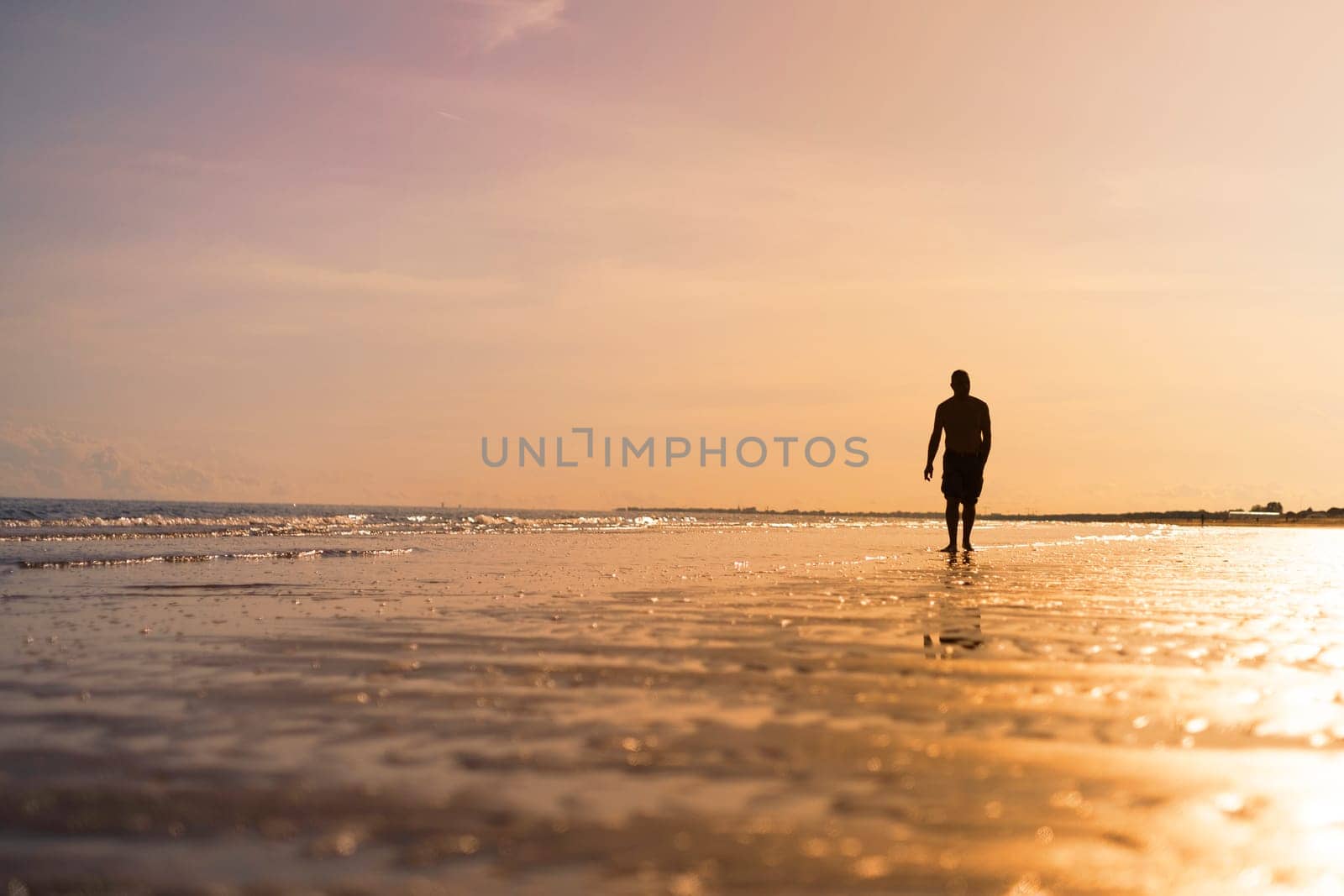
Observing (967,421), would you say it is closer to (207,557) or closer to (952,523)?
(952,523)

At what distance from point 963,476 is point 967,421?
82cm

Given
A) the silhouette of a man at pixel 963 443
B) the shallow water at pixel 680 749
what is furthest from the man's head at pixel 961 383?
the shallow water at pixel 680 749

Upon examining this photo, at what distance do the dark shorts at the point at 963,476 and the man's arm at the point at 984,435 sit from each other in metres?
0.07

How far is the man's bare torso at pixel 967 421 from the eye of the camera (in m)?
14.6

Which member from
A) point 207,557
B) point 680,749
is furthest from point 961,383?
point 680,749

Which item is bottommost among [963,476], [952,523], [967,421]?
[952,523]

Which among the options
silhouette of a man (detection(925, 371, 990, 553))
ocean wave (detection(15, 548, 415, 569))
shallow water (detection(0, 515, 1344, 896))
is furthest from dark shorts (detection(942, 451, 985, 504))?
ocean wave (detection(15, 548, 415, 569))

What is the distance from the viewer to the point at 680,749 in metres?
Answer: 2.96

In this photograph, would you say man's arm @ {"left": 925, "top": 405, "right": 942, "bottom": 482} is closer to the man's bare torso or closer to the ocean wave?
the man's bare torso

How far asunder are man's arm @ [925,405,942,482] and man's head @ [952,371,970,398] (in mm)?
342

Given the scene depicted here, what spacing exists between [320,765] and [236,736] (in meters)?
0.58

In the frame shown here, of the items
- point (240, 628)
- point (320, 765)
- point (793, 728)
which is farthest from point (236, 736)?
point (240, 628)

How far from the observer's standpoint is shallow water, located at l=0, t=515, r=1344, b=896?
2.02 metres

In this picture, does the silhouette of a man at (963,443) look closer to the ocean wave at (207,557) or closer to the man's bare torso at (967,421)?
the man's bare torso at (967,421)
